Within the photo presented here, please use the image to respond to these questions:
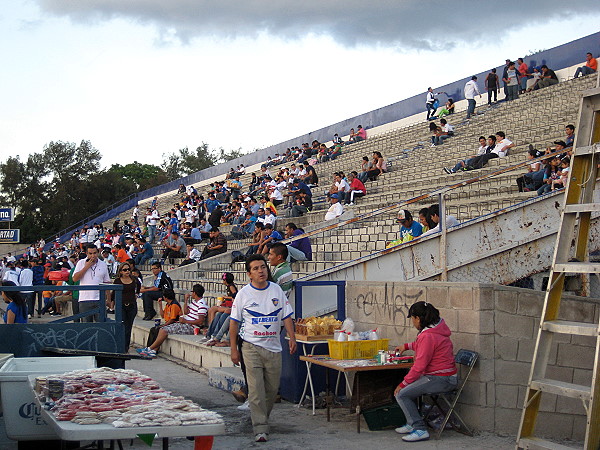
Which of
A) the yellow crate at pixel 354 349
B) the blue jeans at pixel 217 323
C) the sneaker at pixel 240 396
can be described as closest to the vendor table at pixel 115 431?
the yellow crate at pixel 354 349

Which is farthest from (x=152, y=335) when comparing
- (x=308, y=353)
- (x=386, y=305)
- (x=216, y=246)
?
(x=386, y=305)

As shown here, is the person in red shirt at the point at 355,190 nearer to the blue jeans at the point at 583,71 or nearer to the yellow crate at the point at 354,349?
the blue jeans at the point at 583,71

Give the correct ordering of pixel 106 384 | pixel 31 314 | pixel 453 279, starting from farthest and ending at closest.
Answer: pixel 31 314
pixel 453 279
pixel 106 384

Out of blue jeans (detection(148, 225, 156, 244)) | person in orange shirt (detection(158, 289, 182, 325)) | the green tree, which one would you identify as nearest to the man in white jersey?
person in orange shirt (detection(158, 289, 182, 325))

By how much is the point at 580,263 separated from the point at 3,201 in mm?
68380

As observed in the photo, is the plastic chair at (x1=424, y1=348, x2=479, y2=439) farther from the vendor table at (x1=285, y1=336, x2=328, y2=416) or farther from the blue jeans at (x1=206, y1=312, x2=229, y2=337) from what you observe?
the blue jeans at (x1=206, y1=312, x2=229, y2=337)

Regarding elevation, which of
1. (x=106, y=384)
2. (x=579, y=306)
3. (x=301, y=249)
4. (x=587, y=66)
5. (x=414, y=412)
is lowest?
(x=414, y=412)

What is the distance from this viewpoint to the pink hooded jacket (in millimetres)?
7504

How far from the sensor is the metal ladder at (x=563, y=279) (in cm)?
569

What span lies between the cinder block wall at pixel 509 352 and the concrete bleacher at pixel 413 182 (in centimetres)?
364

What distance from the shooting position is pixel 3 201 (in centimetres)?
6812

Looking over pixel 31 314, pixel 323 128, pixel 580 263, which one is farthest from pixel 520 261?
pixel 323 128

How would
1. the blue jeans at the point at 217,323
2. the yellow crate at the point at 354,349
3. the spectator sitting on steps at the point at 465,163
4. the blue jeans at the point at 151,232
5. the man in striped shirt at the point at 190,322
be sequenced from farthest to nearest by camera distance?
1. the blue jeans at the point at 151,232
2. the spectator sitting on steps at the point at 465,163
3. the man in striped shirt at the point at 190,322
4. the blue jeans at the point at 217,323
5. the yellow crate at the point at 354,349

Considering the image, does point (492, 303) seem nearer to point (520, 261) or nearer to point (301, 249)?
point (520, 261)
